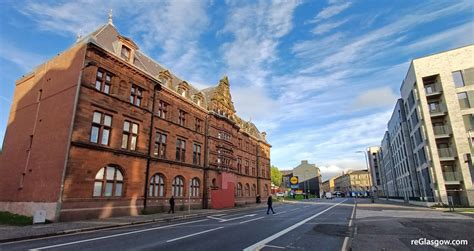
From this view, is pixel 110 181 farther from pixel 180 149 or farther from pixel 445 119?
pixel 445 119

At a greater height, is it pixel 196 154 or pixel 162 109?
pixel 162 109

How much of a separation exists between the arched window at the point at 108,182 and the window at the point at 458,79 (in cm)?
4239

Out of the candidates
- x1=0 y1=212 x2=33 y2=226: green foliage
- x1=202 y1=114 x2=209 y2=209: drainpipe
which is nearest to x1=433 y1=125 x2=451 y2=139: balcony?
x1=202 y1=114 x2=209 y2=209: drainpipe

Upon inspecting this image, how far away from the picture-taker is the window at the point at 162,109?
27739mm

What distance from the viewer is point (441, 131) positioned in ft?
114

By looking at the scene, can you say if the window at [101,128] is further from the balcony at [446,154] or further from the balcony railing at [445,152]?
the balcony railing at [445,152]

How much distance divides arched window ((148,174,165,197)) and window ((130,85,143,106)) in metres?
7.49

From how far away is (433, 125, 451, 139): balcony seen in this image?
33844 mm

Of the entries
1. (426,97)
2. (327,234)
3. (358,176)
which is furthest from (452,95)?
(358,176)

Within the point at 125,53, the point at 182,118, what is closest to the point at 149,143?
the point at 182,118

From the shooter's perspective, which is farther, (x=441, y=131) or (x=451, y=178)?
(x=441, y=131)

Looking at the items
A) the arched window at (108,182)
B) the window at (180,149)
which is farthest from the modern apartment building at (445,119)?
the arched window at (108,182)

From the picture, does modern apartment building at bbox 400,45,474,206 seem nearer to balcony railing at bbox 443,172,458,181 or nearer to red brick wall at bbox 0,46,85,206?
balcony railing at bbox 443,172,458,181

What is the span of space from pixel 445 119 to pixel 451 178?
8.04 meters
